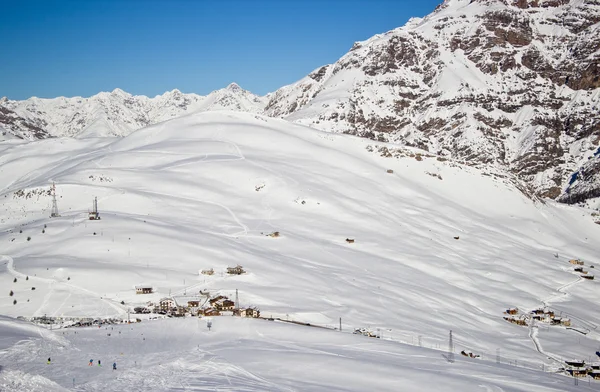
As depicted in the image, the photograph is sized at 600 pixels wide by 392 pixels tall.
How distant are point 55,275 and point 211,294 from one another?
15.0 m

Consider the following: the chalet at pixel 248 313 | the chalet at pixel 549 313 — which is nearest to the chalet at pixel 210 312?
the chalet at pixel 248 313

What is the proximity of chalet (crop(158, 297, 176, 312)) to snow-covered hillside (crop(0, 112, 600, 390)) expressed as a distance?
169 cm

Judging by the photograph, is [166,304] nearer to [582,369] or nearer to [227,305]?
[227,305]

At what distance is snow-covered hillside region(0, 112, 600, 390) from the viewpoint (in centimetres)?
Result: 5166

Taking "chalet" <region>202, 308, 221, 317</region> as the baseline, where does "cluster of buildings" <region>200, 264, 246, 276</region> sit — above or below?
above

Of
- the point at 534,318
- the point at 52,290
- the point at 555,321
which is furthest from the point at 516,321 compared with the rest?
the point at 52,290

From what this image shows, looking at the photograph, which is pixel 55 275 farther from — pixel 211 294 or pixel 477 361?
pixel 477 361

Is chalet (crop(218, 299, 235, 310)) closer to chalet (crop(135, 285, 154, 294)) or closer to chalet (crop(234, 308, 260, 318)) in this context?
chalet (crop(234, 308, 260, 318))

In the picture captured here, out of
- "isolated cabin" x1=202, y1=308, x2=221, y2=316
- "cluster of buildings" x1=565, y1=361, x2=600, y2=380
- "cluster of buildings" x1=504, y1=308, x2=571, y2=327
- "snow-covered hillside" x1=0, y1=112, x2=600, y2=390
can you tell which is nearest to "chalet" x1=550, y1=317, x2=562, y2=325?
"cluster of buildings" x1=504, y1=308, x2=571, y2=327

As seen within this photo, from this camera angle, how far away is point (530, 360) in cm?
4991

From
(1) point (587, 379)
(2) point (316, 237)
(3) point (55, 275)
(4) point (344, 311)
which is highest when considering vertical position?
(2) point (316, 237)

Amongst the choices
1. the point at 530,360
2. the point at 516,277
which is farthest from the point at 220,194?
the point at 530,360

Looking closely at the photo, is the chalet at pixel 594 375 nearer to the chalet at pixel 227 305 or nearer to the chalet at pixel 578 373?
the chalet at pixel 578 373

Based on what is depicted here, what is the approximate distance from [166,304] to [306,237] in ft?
97.2
